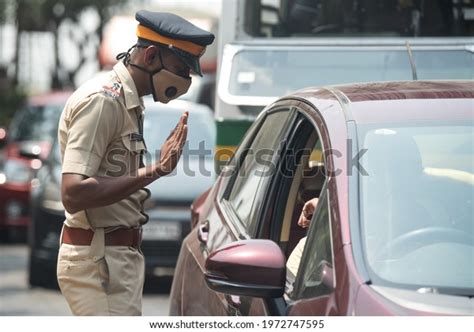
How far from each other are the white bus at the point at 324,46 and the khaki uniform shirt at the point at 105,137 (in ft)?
7.97

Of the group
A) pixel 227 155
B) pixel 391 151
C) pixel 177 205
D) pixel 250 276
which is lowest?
pixel 177 205

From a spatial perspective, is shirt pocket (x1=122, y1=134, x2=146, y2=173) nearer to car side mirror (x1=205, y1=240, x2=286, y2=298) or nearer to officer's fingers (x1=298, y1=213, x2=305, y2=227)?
officer's fingers (x1=298, y1=213, x2=305, y2=227)

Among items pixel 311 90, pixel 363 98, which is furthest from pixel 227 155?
pixel 363 98

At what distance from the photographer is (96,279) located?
4363 millimetres

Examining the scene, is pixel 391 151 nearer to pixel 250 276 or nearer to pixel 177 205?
pixel 250 276

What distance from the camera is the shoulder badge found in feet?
14.1

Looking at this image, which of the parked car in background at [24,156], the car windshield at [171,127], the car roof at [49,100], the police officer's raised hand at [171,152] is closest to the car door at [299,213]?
the police officer's raised hand at [171,152]

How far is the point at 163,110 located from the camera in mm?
11227

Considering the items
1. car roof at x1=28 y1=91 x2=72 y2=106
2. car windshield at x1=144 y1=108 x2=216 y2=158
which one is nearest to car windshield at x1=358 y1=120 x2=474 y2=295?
car windshield at x1=144 y1=108 x2=216 y2=158

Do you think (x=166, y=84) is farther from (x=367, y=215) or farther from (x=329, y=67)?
(x=329, y=67)

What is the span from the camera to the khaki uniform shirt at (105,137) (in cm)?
421

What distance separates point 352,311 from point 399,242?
446 millimetres

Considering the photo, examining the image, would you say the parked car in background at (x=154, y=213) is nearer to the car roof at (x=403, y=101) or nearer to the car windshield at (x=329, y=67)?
the car windshield at (x=329, y=67)

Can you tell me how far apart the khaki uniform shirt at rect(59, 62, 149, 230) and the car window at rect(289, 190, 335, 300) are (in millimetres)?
960
